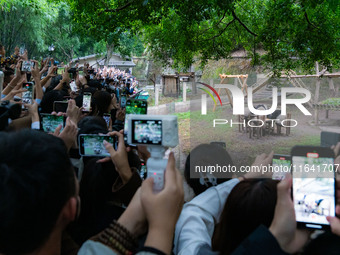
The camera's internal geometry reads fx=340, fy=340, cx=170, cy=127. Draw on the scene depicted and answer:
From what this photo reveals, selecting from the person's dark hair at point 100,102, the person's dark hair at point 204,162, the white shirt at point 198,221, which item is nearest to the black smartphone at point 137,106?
the person's dark hair at point 204,162

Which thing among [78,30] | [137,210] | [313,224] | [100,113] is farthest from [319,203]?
[78,30]

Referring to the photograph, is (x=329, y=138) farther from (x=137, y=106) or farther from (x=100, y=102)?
(x=100, y=102)

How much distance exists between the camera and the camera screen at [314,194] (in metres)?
1.49

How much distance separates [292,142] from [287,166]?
7.82 metres

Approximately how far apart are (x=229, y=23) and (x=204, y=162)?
4591mm

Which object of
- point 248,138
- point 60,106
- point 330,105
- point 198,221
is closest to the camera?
point 198,221

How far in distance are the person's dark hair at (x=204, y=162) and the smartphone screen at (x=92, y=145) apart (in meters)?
0.50

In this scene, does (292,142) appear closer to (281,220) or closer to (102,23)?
(102,23)

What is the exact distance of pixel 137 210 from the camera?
3.53 feet

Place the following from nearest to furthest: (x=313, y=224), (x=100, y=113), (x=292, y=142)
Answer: (x=313, y=224) → (x=100, y=113) → (x=292, y=142)

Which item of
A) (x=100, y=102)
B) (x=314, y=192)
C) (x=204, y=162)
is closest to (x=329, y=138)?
(x=204, y=162)

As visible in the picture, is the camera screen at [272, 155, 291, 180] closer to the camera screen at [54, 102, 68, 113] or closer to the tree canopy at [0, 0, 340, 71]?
the camera screen at [54, 102, 68, 113]

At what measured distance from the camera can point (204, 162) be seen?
212 cm

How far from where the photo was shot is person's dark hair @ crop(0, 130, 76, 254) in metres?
0.91
